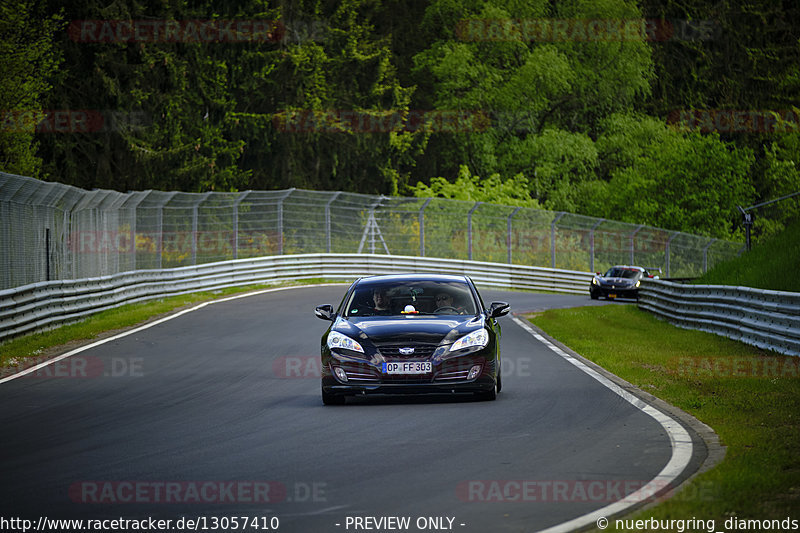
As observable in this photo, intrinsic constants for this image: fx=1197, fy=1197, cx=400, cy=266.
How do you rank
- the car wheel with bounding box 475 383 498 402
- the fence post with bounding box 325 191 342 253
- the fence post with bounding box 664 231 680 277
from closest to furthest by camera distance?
1. the car wheel with bounding box 475 383 498 402
2. the fence post with bounding box 325 191 342 253
3. the fence post with bounding box 664 231 680 277

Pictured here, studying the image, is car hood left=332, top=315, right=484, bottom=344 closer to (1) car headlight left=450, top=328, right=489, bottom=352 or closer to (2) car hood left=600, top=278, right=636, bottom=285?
(1) car headlight left=450, top=328, right=489, bottom=352

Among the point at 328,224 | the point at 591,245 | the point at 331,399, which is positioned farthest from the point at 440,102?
the point at 331,399

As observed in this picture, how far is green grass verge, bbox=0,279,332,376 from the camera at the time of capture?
17922mm

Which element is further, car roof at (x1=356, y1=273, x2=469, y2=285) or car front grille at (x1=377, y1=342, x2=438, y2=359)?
car roof at (x1=356, y1=273, x2=469, y2=285)

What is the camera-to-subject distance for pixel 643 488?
7.56m

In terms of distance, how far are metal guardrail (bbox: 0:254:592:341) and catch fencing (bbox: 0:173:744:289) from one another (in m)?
0.51

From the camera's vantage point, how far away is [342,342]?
1254 centimetres

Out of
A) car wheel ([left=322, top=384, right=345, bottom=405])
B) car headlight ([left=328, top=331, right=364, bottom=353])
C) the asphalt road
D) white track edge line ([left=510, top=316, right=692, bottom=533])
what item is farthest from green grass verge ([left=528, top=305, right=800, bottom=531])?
car wheel ([left=322, top=384, right=345, bottom=405])

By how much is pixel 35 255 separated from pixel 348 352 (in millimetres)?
12444

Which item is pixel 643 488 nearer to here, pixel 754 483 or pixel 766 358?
pixel 754 483

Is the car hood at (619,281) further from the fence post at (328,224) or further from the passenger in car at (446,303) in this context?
the passenger in car at (446,303)

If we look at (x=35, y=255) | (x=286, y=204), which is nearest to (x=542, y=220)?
(x=286, y=204)

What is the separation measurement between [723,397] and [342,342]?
4.14m

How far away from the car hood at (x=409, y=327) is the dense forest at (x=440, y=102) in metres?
31.7
